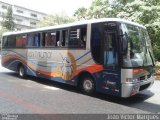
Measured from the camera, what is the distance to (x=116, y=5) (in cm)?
1886

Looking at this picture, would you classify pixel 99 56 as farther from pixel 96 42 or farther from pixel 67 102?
pixel 67 102

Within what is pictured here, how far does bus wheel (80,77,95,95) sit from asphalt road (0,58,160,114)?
9.4 inches

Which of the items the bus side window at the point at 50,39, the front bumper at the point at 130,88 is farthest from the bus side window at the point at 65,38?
the front bumper at the point at 130,88

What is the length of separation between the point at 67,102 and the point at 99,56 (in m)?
2.03

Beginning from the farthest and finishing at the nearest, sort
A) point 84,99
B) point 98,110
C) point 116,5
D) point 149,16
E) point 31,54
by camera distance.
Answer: point 116,5 < point 149,16 < point 31,54 < point 84,99 < point 98,110

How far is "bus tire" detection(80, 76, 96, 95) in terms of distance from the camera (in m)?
9.33

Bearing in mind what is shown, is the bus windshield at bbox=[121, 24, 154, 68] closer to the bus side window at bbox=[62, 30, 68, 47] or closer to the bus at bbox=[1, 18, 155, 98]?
the bus at bbox=[1, 18, 155, 98]

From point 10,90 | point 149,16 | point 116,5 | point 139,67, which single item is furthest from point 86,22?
point 116,5

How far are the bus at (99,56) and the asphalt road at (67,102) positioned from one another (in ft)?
1.54

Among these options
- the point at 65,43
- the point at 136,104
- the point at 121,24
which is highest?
the point at 121,24

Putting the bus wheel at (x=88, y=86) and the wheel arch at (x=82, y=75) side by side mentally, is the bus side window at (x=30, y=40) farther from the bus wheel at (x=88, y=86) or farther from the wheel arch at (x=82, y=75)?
the bus wheel at (x=88, y=86)

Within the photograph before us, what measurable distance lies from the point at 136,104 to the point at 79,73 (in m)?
2.68

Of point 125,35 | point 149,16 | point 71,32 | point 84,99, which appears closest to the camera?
point 125,35

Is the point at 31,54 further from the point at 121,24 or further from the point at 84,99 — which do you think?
the point at 121,24
